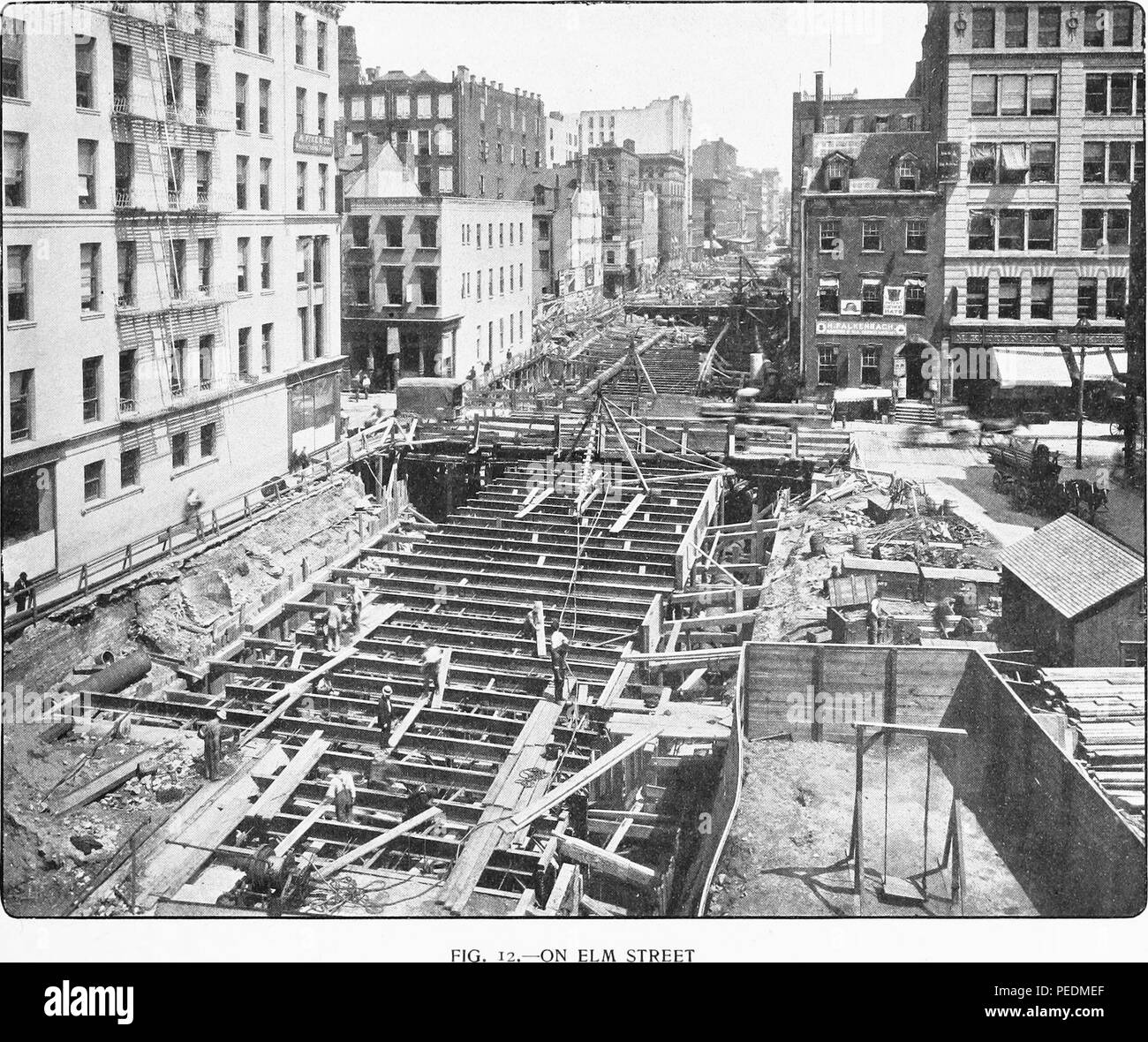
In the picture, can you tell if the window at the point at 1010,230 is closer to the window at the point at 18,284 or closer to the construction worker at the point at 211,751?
the window at the point at 18,284

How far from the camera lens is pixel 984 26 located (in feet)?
139

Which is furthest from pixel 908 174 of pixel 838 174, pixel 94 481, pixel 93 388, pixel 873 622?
pixel 94 481

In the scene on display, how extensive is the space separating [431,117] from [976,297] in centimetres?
3940

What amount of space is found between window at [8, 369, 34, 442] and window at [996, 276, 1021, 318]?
34663 millimetres

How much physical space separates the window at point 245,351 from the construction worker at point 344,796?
1624 centimetres

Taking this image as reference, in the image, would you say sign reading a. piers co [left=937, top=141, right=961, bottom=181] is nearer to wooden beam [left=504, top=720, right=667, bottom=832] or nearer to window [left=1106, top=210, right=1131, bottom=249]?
window [left=1106, top=210, right=1131, bottom=249]

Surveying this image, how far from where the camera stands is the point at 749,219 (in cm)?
14788

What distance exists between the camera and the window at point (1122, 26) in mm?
37188

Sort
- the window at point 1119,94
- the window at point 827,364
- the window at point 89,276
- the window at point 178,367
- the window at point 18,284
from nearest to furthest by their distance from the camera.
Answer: the window at point 18,284
the window at point 89,276
the window at point 178,367
the window at point 1119,94
the window at point 827,364

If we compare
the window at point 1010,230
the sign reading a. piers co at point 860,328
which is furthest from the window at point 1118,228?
Result: the sign reading a. piers co at point 860,328

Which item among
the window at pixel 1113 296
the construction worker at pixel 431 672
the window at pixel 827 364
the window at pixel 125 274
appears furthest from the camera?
the window at pixel 827 364
